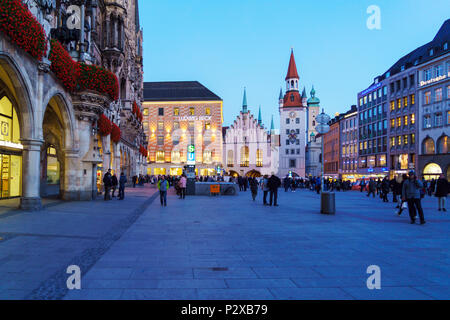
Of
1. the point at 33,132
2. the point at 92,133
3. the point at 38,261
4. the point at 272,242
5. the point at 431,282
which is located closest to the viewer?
the point at 431,282

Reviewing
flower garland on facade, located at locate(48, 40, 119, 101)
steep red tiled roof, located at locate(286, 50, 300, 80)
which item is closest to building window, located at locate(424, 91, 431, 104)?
flower garland on facade, located at locate(48, 40, 119, 101)

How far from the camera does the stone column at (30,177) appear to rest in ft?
45.1

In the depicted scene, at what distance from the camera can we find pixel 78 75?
59.0 ft

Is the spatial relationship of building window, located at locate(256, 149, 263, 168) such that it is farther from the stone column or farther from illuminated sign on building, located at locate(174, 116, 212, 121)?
the stone column

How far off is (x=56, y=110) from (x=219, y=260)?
15.4 m

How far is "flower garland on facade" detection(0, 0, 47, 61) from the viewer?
10.9 metres

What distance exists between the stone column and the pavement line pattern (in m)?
5.35

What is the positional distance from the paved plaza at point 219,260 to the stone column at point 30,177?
8.87ft

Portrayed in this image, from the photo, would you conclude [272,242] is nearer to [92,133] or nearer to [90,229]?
[90,229]

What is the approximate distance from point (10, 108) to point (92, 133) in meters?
4.07

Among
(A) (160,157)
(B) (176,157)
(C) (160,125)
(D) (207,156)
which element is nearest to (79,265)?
(D) (207,156)

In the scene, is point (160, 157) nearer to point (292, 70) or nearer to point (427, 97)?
point (427, 97)

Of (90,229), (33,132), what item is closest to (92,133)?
(33,132)
